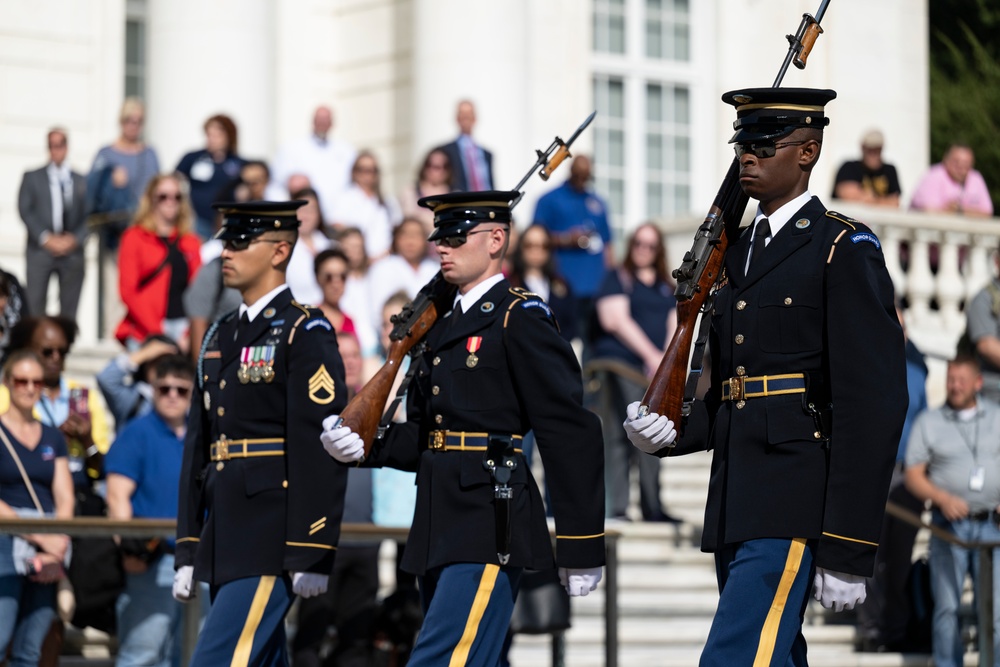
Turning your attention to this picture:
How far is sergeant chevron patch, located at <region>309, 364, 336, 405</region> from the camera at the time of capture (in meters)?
7.12

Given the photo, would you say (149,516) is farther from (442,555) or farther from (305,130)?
(305,130)

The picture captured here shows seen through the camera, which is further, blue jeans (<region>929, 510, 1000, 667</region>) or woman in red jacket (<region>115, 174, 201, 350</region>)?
woman in red jacket (<region>115, 174, 201, 350</region>)

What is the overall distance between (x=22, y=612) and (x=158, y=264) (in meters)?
3.97

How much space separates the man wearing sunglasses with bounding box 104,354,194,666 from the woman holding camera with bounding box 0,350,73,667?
0.29 meters

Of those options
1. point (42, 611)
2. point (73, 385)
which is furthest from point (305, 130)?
point (42, 611)

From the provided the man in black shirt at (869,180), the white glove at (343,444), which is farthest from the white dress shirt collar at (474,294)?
the man in black shirt at (869,180)

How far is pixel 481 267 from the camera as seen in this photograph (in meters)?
6.86

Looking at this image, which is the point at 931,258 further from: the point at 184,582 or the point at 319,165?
the point at 184,582

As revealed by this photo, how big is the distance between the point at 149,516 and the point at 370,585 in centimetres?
122

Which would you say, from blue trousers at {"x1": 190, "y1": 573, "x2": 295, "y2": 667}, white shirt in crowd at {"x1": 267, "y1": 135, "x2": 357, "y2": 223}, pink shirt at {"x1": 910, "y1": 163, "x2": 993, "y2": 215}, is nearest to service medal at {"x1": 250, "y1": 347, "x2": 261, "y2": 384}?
blue trousers at {"x1": 190, "y1": 573, "x2": 295, "y2": 667}

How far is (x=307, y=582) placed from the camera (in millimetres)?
6980

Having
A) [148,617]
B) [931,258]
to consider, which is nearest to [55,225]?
[148,617]

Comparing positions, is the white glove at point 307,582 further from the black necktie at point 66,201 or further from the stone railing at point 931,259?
the stone railing at point 931,259

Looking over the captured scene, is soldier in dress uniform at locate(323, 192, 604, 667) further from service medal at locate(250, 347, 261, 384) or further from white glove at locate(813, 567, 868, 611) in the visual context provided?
white glove at locate(813, 567, 868, 611)
